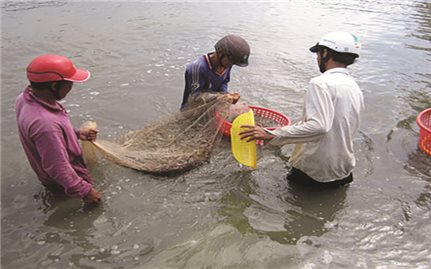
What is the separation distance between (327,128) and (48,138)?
2.18 m

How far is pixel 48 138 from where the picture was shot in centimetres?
269

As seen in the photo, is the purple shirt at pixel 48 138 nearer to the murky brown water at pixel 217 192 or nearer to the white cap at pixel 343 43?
the murky brown water at pixel 217 192

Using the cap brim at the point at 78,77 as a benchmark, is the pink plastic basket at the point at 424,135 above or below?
below

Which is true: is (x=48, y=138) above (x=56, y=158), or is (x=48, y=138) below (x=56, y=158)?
above

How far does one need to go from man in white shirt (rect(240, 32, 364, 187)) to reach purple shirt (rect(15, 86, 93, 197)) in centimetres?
151

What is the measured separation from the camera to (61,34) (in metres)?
8.96

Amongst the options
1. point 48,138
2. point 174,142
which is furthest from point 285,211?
point 48,138

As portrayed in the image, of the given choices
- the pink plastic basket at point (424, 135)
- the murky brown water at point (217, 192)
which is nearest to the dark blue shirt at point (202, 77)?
the murky brown water at point (217, 192)

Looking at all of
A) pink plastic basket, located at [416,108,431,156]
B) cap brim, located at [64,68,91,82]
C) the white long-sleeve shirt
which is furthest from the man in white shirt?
cap brim, located at [64,68,91,82]

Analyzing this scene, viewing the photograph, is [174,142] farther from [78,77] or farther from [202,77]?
[78,77]

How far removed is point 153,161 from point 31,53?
529 centimetres

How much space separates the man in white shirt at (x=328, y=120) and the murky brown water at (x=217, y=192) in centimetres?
49

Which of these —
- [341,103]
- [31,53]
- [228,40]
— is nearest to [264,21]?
[31,53]

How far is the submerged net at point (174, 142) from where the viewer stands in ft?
12.9
